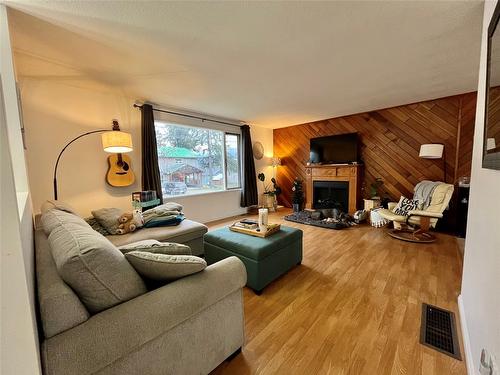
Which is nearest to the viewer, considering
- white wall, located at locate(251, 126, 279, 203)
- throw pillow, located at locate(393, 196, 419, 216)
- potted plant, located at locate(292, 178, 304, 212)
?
throw pillow, located at locate(393, 196, 419, 216)

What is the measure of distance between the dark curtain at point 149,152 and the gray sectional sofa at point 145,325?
2.10 metres

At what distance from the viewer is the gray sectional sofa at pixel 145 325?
73 cm

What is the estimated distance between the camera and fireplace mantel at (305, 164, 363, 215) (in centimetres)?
448

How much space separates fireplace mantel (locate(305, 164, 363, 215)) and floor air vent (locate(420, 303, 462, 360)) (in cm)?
298

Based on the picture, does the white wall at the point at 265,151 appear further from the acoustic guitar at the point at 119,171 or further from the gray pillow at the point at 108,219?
the gray pillow at the point at 108,219

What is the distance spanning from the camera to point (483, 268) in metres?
1.09

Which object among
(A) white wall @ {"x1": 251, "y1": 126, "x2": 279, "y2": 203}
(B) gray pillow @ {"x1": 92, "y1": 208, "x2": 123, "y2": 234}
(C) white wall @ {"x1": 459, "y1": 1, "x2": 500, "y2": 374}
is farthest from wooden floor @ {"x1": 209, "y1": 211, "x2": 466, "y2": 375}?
(A) white wall @ {"x1": 251, "y1": 126, "x2": 279, "y2": 203}

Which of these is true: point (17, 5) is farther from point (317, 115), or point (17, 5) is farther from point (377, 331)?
point (317, 115)

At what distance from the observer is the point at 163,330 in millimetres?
908

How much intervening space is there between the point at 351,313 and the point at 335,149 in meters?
3.78

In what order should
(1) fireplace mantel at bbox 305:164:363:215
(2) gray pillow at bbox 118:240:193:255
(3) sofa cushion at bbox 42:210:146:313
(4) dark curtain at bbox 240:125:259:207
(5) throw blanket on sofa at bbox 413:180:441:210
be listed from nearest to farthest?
(3) sofa cushion at bbox 42:210:146:313 → (2) gray pillow at bbox 118:240:193:255 → (5) throw blanket on sofa at bbox 413:180:441:210 → (1) fireplace mantel at bbox 305:164:363:215 → (4) dark curtain at bbox 240:125:259:207

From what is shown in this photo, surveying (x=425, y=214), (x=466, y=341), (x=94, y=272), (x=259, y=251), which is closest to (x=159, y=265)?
(x=94, y=272)

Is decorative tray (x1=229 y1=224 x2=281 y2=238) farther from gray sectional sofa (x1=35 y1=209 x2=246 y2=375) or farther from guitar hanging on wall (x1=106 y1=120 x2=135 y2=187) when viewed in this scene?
guitar hanging on wall (x1=106 y1=120 x2=135 y2=187)

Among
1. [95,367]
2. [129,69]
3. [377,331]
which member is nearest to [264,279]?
[377,331]
